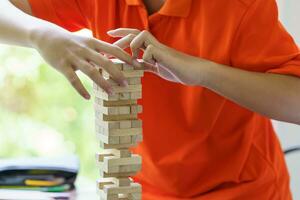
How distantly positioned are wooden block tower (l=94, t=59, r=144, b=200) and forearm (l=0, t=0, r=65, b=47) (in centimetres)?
15

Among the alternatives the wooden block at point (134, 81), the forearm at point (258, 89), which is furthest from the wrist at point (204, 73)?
the wooden block at point (134, 81)

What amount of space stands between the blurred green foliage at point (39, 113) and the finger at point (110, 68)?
29.1 inches

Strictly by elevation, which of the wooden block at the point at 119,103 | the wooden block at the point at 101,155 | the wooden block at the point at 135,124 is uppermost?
the wooden block at the point at 119,103

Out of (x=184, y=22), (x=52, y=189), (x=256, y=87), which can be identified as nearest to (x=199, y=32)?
(x=184, y=22)

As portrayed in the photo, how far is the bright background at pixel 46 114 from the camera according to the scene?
1705mm

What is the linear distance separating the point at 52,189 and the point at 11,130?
32cm

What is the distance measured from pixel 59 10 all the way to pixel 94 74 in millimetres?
343

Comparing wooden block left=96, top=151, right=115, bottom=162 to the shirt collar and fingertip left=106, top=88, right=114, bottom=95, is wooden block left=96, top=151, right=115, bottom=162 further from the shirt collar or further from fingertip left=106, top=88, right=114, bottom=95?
the shirt collar

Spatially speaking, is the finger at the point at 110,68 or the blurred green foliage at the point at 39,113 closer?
the finger at the point at 110,68

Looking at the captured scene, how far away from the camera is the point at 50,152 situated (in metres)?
A: 1.77

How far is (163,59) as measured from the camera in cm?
99

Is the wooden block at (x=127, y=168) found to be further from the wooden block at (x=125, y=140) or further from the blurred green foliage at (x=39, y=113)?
the blurred green foliage at (x=39, y=113)

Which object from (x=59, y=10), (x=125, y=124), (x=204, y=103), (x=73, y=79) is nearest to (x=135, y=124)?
(x=125, y=124)

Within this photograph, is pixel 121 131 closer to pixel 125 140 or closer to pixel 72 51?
pixel 125 140
